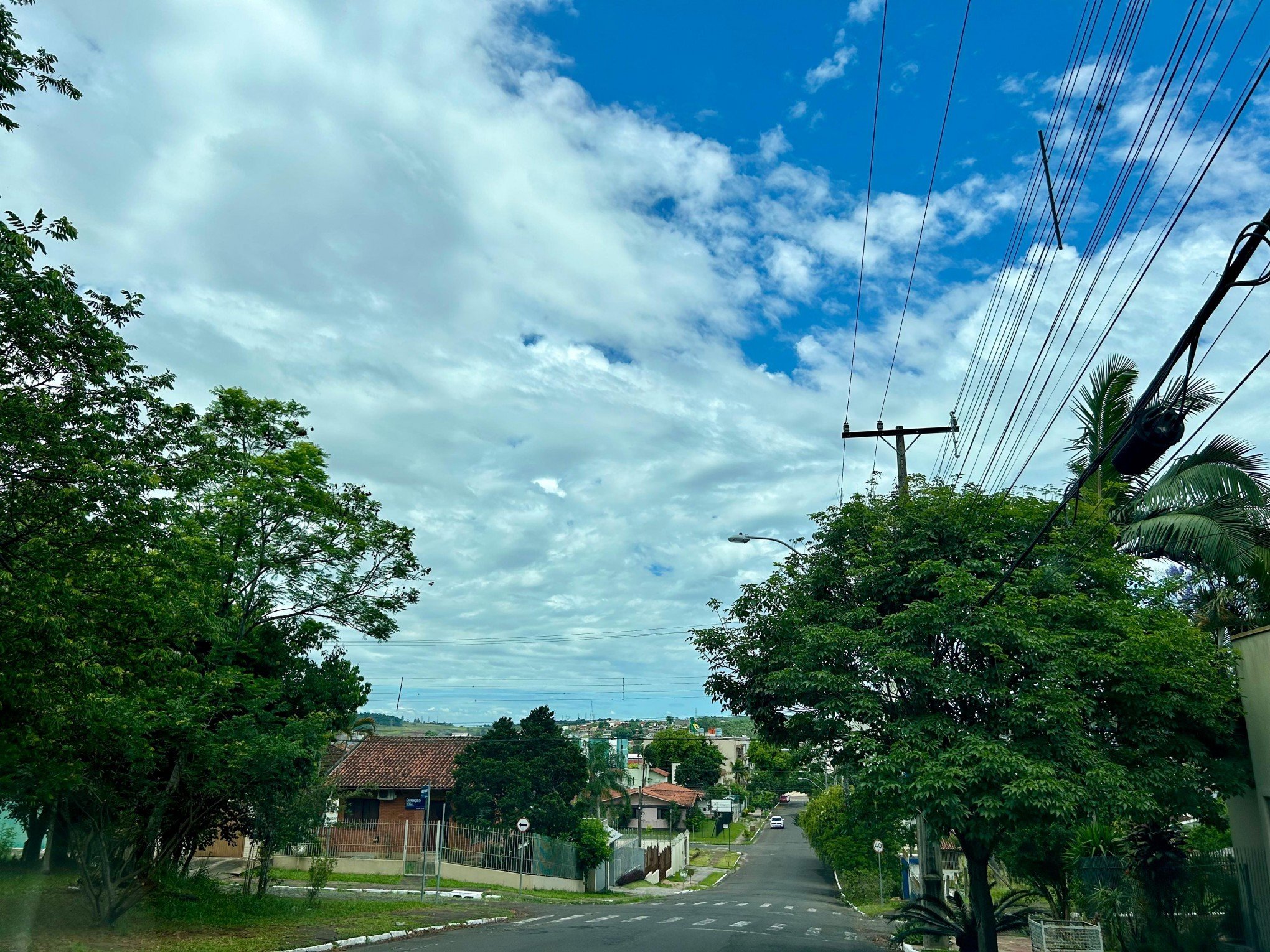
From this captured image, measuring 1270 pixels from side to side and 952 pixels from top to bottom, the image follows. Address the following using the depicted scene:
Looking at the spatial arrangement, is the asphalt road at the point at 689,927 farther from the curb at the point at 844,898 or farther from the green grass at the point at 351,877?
the green grass at the point at 351,877

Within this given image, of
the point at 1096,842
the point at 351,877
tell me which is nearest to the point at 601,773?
the point at 351,877

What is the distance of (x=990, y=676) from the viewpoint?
15039 mm

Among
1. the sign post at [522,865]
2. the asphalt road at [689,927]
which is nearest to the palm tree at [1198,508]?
the asphalt road at [689,927]

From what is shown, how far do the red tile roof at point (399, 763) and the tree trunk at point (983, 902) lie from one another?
33.0 m

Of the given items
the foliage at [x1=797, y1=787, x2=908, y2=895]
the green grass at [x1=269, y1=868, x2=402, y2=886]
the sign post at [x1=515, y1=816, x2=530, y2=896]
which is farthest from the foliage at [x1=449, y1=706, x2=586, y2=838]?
the foliage at [x1=797, y1=787, x2=908, y2=895]

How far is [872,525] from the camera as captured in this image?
1730 centimetres

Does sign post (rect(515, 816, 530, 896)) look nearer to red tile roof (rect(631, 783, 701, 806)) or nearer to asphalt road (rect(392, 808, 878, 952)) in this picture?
asphalt road (rect(392, 808, 878, 952))

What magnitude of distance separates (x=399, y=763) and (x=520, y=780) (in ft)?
37.9

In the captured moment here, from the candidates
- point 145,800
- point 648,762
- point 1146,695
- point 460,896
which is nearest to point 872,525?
point 1146,695

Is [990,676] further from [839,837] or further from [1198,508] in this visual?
[839,837]

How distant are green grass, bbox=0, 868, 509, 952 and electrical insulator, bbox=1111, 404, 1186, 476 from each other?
15.6 metres

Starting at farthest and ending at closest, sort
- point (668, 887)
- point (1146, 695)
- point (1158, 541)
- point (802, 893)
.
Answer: point (668, 887), point (802, 893), point (1158, 541), point (1146, 695)

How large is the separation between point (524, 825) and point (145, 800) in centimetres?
1523

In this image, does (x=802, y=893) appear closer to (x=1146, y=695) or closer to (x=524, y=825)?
(x=524, y=825)
